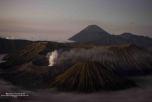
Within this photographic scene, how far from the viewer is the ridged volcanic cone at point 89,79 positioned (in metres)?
8.73

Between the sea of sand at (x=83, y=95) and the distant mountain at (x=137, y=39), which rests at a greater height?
the distant mountain at (x=137, y=39)

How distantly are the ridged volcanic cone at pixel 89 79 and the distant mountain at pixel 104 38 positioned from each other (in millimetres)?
793

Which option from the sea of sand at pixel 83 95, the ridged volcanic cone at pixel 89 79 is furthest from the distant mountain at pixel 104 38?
the sea of sand at pixel 83 95

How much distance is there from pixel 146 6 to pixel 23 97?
509 centimetres

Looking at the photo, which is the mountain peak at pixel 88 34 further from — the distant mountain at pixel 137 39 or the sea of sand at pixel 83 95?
the sea of sand at pixel 83 95

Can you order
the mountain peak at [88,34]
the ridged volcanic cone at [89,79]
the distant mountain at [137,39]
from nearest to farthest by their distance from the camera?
the ridged volcanic cone at [89,79] < the mountain peak at [88,34] < the distant mountain at [137,39]

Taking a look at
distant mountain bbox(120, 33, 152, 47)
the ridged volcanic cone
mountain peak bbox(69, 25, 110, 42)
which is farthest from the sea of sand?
mountain peak bbox(69, 25, 110, 42)

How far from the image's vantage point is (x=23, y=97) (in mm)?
7957

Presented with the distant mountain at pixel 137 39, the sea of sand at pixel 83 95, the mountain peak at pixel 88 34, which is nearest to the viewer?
the sea of sand at pixel 83 95

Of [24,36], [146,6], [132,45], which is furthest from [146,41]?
[24,36]

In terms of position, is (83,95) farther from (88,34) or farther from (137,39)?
(137,39)

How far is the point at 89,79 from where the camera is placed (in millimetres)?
9344

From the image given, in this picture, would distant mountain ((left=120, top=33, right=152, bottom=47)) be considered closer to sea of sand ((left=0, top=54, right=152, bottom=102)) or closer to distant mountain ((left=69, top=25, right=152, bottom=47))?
distant mountain ((left=69, top=25, right=152, bottom=47))

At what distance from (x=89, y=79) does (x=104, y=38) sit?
4.89 feet
